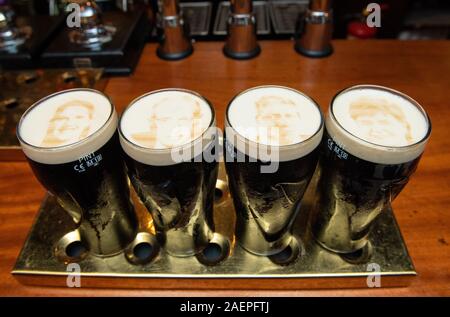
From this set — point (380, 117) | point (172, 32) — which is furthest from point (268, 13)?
point (380, 117)

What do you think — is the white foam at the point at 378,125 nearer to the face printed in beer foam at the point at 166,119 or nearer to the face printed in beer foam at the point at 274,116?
the face printed in beer foam at the point at 274,116

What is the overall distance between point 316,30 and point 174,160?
1.12 meters

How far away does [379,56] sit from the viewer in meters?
1.66

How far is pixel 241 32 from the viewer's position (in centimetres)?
163

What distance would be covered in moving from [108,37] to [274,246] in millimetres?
1164

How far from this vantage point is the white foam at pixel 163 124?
75cm

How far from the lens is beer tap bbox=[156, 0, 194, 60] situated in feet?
5.21

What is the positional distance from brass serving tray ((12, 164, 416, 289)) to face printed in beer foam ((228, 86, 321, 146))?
1.10ft

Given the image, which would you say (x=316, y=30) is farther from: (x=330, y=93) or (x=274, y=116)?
(x=274, y=116)

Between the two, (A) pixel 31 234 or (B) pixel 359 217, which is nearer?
(B) pixel 359 217

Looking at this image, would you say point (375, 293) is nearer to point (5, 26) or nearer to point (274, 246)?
point (274, 246)

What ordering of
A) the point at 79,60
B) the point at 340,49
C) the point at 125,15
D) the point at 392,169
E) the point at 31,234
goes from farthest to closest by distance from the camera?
the point at 125,15
the point at 340,49
the point at 79,60
the point at 31,234
the point at 392,169

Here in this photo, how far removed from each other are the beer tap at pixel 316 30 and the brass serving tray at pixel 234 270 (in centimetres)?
93
